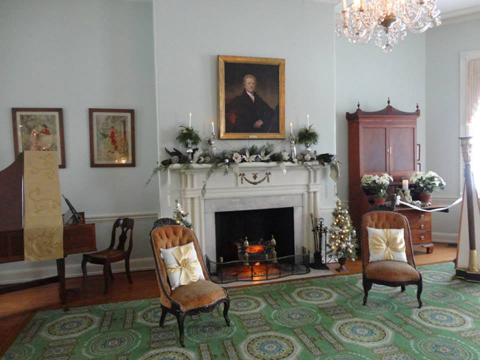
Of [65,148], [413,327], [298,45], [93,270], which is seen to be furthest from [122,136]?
[413,327]

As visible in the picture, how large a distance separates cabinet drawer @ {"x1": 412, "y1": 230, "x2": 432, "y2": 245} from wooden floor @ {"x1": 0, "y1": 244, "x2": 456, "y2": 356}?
1.68 feet

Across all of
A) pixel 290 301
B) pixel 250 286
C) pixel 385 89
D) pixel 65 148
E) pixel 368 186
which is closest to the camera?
pixel 290 301

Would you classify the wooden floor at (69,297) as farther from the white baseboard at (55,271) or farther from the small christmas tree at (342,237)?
the small christmas tree at (342,237)

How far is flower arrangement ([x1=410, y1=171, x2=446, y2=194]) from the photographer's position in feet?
19.3

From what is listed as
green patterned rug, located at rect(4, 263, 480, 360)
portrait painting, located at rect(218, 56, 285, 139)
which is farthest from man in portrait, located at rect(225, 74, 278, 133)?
green patterned rug, located at rect(4, 263, 480, 360)

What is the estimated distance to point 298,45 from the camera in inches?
210

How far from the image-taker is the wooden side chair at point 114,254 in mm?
→ 4480

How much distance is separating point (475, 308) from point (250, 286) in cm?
266

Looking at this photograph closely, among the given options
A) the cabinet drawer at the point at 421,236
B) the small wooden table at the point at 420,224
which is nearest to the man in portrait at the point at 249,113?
the small wooden table at the point at 420,224

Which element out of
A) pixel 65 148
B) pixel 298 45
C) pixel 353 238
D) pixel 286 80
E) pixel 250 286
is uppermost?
pixel 298 45

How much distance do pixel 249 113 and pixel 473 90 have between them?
451 cm

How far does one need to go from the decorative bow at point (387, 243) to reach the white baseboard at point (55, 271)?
3.46 metres

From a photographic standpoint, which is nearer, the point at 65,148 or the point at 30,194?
the point at 30,194

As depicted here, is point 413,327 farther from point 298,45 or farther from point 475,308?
point 298,45
